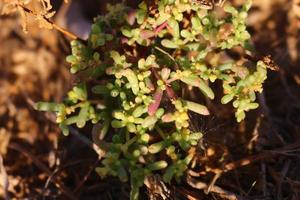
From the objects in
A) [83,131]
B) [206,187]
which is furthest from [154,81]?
[83,131]

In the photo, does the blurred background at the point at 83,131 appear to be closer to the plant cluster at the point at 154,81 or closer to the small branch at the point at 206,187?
the small branch at the point at 206,187

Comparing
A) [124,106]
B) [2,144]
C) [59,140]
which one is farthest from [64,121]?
[2,144]

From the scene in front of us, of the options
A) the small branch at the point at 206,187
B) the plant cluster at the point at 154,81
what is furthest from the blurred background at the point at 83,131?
the plant cluster at the point at 154,81

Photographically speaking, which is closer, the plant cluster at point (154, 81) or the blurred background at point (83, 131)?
the plant cluster at point (154, 81)

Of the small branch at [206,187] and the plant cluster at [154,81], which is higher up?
the plant cluster at [154,81]

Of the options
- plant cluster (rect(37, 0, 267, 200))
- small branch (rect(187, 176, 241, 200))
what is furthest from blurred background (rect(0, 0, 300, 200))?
plant cluster (rect(37, 0, 267, 200))

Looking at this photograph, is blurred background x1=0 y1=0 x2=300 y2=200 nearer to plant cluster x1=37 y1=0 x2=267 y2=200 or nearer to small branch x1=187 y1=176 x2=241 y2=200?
small branch x1=187 y1=176 x2=241 y2=200
